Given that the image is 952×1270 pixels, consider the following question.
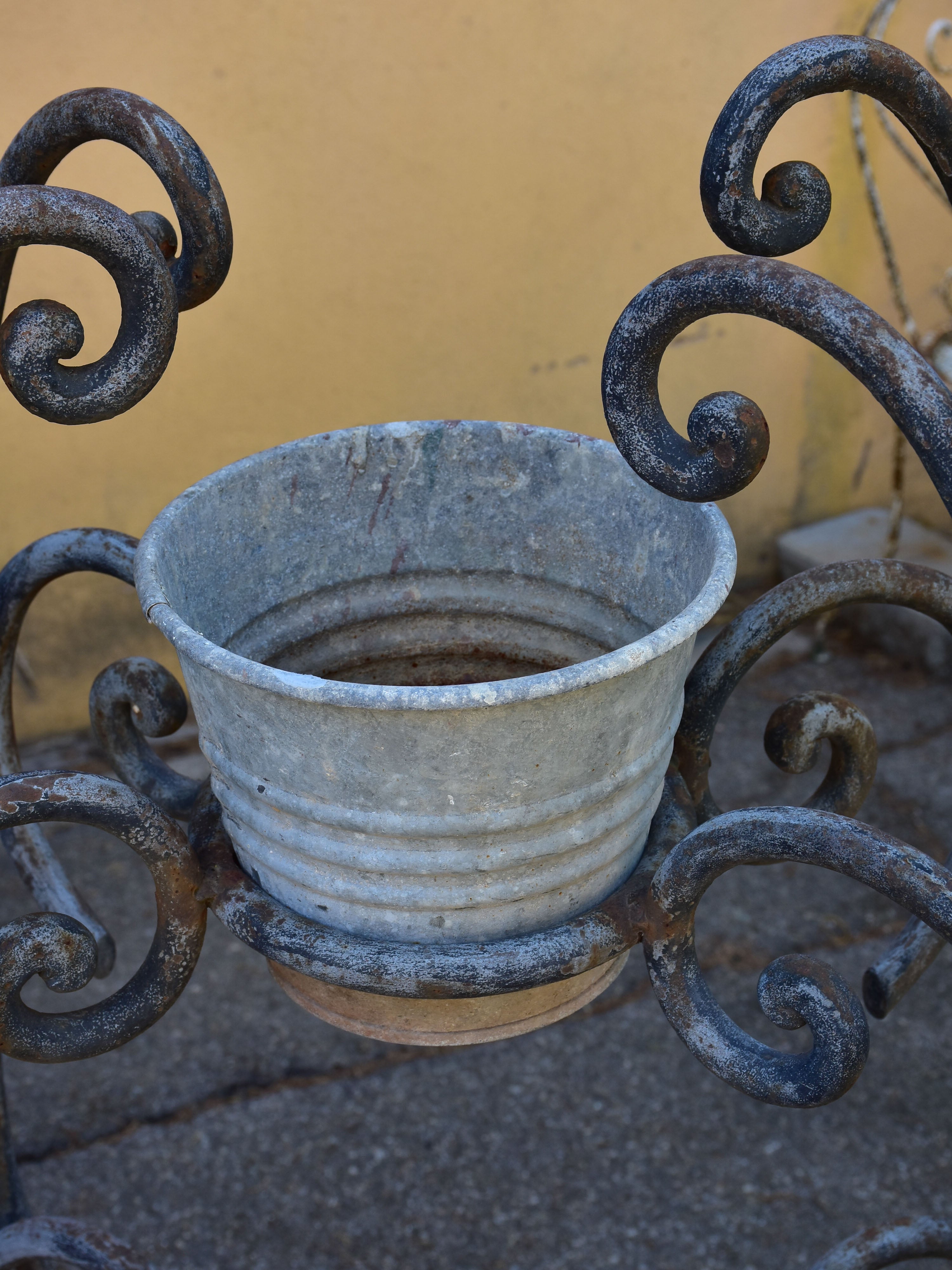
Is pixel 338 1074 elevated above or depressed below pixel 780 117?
below

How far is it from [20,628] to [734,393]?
2.81 ft

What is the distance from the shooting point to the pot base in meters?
1.04

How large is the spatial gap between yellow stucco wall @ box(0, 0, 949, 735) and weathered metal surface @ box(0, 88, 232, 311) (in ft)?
4.23

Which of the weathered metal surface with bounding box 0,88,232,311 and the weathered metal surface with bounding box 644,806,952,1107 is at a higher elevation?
the weathered metal surface with bounding box 0,88,232,311

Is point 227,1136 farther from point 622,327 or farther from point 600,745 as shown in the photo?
point 622,327

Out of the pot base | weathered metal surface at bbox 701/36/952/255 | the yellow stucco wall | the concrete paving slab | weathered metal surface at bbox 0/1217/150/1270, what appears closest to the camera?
weathered metal surface at bbox 701/36/952/255

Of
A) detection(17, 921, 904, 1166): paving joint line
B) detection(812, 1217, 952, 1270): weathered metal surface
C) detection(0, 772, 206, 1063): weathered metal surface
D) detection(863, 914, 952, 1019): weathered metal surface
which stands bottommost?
detection(17, 921, 904, 1166): paving joint line

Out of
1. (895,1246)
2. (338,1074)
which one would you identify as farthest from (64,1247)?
(895,1246)

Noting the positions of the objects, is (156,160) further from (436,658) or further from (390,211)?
(390,211)

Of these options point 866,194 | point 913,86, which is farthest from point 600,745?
point 866,194

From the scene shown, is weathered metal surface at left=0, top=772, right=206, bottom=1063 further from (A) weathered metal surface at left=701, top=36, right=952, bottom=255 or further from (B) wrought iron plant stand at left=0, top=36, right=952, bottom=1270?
(A) weathered metal surface at left=701, top=36, right=952, bottom=255

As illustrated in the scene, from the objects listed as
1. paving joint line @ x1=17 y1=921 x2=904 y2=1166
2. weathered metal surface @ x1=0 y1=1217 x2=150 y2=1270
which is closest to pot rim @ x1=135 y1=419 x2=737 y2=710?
weathered metal surface @ x1=0 y1=1217 x2=150 y2=1270

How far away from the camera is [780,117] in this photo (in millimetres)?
823

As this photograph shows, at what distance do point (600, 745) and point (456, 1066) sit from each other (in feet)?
4.46
